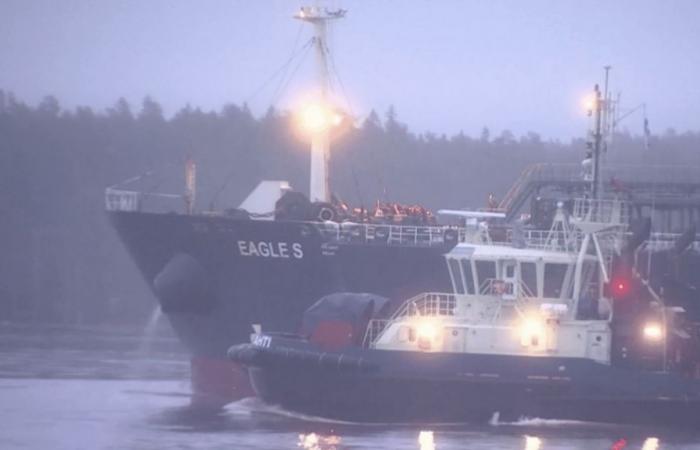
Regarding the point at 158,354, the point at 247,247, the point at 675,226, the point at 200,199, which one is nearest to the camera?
the point at 247,247

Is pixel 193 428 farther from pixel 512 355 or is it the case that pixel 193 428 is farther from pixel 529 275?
pixel 529 275

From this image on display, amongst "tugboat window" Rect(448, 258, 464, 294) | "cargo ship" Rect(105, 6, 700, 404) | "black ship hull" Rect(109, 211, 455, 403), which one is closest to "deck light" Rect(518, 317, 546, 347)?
"tugboat window" Rect(448, 258, 464, 294)

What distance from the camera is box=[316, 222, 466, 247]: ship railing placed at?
3222 cm

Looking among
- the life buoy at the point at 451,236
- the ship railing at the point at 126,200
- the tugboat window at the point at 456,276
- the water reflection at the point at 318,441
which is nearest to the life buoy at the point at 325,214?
the life buoy at the point at 451,236

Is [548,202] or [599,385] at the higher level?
[548,202]

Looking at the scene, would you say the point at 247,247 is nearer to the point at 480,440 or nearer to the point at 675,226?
the point at 480,440

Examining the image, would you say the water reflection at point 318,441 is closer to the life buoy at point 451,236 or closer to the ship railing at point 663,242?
the life buoy at point 451,236

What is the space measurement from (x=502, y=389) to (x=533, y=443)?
4.76ft

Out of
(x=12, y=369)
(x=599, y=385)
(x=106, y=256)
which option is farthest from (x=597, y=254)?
→ (x=106, y=256)

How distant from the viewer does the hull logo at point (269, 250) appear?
105ft

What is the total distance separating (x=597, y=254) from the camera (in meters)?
27.0

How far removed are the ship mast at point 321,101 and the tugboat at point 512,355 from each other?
26.8 ft

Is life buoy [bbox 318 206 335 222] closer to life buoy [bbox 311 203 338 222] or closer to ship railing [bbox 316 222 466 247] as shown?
life buoy [bbox 311 203 338 222]

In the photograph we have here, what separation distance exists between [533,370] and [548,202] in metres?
9.84
